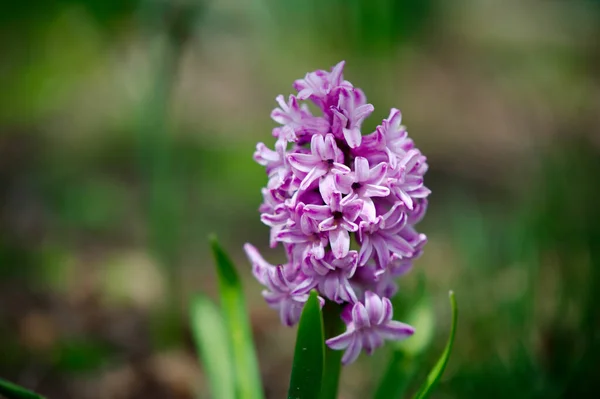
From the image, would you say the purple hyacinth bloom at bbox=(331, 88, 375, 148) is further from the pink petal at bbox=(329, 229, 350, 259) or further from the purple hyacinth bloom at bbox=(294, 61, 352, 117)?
the pink petal at bbox=(329, 229, 350, 259)

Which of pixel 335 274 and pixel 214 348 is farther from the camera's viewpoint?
pixel 214 348

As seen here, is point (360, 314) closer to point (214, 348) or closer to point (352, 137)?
point (352, 137)

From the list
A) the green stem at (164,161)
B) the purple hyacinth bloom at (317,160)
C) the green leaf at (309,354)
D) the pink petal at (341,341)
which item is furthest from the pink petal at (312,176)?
the green stem at (164,161)

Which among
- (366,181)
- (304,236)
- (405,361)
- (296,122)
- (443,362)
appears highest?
(296,122)

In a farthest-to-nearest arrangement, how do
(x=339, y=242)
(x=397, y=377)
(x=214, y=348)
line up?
1. (x=214, y=348)
2. (x=397, y=377)
3. (x=339, y=242)

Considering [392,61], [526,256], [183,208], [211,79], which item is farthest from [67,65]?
[526,256]

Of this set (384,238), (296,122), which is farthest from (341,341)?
(296,122)

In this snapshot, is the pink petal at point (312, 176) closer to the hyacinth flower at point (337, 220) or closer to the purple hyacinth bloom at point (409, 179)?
the hyacinth flower at point (337, 220)

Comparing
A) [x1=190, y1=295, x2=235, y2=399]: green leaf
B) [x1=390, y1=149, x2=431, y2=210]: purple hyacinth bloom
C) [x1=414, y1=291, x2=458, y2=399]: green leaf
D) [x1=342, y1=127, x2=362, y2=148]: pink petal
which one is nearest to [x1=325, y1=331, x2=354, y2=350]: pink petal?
[x1=414, y1=291, x2=458, y2=399]: green leaf
